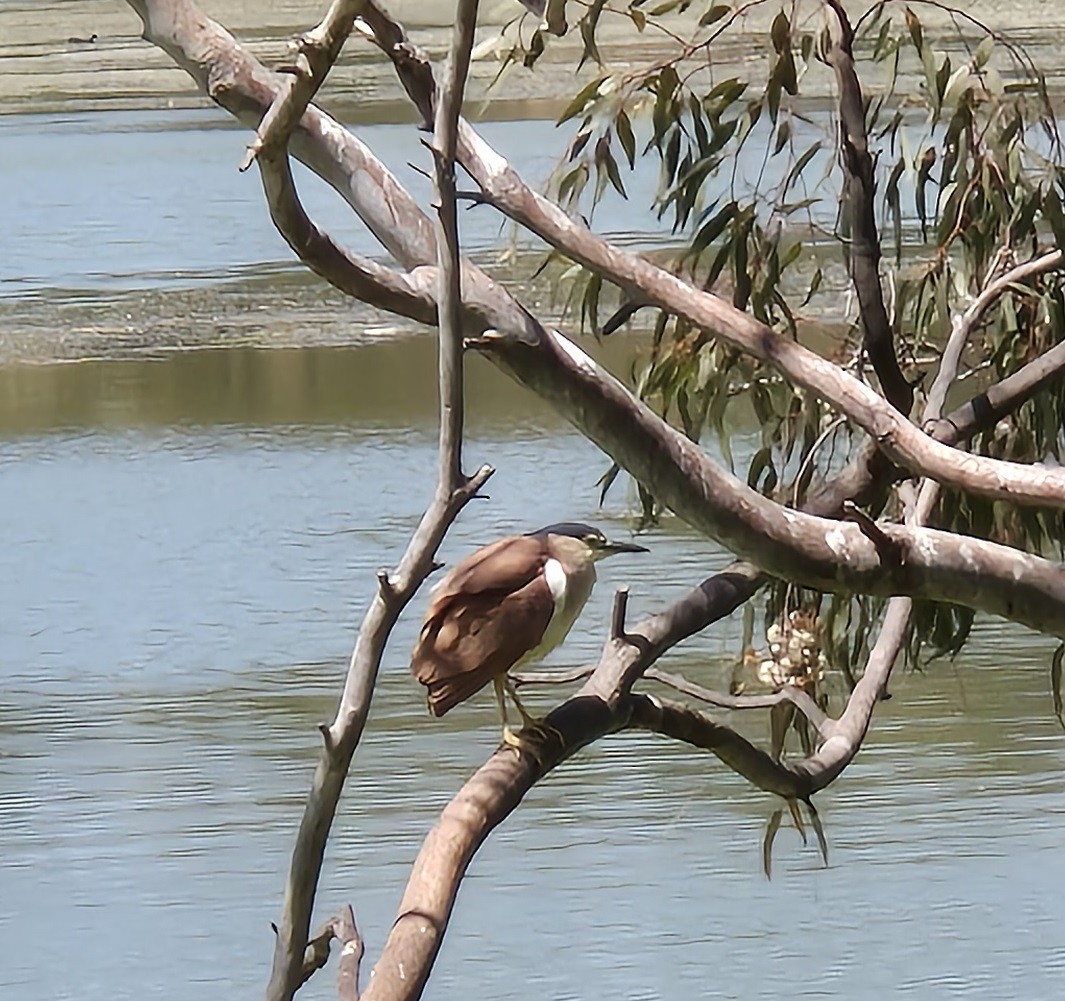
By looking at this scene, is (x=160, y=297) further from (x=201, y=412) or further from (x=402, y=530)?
(x=402, y=530)

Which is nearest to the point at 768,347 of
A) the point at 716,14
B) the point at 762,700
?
the point at 762,700

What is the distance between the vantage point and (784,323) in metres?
2.97

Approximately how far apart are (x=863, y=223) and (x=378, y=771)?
5.44ft

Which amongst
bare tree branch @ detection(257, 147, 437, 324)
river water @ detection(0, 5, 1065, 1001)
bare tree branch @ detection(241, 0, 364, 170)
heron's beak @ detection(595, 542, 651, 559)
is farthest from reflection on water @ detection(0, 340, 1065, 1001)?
bare tree branch @ detection(241, 0, 364, 170)

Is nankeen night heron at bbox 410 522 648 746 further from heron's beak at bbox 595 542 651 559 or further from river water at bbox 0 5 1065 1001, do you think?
river water at bbox 0 5 1065 1001

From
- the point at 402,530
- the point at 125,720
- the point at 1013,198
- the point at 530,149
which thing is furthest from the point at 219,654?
the point at 530,149

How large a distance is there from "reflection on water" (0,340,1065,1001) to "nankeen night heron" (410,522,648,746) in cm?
137

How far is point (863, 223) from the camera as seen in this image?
248 centimetres

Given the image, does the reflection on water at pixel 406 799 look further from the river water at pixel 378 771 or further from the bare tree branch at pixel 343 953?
the bare tree branch at pixel 343 953

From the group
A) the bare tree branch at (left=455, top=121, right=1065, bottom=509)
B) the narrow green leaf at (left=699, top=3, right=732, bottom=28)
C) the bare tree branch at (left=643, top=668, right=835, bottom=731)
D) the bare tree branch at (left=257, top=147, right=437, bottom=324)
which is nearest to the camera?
the bare tree branch at (left=257, top=147, right=437, bottom=324)

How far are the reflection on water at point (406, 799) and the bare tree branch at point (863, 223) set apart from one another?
1.11 m

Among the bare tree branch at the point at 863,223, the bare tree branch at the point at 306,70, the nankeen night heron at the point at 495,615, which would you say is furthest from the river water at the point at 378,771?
the bare tree branch at the point at 306,70

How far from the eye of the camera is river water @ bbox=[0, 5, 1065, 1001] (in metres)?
3.31

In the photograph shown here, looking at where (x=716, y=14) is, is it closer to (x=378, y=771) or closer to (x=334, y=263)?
(x=334, y=263)
